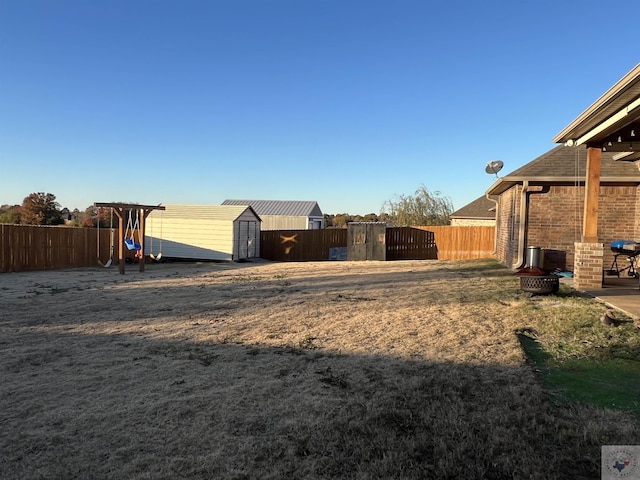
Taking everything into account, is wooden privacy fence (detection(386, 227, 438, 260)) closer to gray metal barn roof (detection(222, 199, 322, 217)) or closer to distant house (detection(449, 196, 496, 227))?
distant house (detection(449, 196, 496, 227))

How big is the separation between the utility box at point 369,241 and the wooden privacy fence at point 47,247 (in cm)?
1211

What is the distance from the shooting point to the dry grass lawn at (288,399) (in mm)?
2797

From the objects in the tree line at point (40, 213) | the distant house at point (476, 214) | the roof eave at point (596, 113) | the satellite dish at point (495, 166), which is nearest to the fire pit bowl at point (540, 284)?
the roof eave at point (596, 113)

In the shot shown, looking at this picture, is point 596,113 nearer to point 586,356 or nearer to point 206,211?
point 586,356

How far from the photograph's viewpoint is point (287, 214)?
43.9m

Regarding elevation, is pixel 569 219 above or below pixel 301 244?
above

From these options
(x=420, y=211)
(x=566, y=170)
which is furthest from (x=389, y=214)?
(x=566, y=170)

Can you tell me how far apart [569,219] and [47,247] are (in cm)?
1812

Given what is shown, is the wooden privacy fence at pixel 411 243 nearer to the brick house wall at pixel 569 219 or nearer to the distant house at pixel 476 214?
the distant house at pixel 476 214

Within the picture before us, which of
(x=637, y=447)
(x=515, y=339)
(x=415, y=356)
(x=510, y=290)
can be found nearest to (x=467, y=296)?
(x=510, y=290)

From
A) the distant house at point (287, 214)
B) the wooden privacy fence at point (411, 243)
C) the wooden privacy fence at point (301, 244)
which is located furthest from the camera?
the distant house at point (287, 214)

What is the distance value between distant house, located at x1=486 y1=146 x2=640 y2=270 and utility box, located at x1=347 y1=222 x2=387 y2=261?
10.2m

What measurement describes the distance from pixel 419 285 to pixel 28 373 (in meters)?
8.97

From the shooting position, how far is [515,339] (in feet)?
18.8
